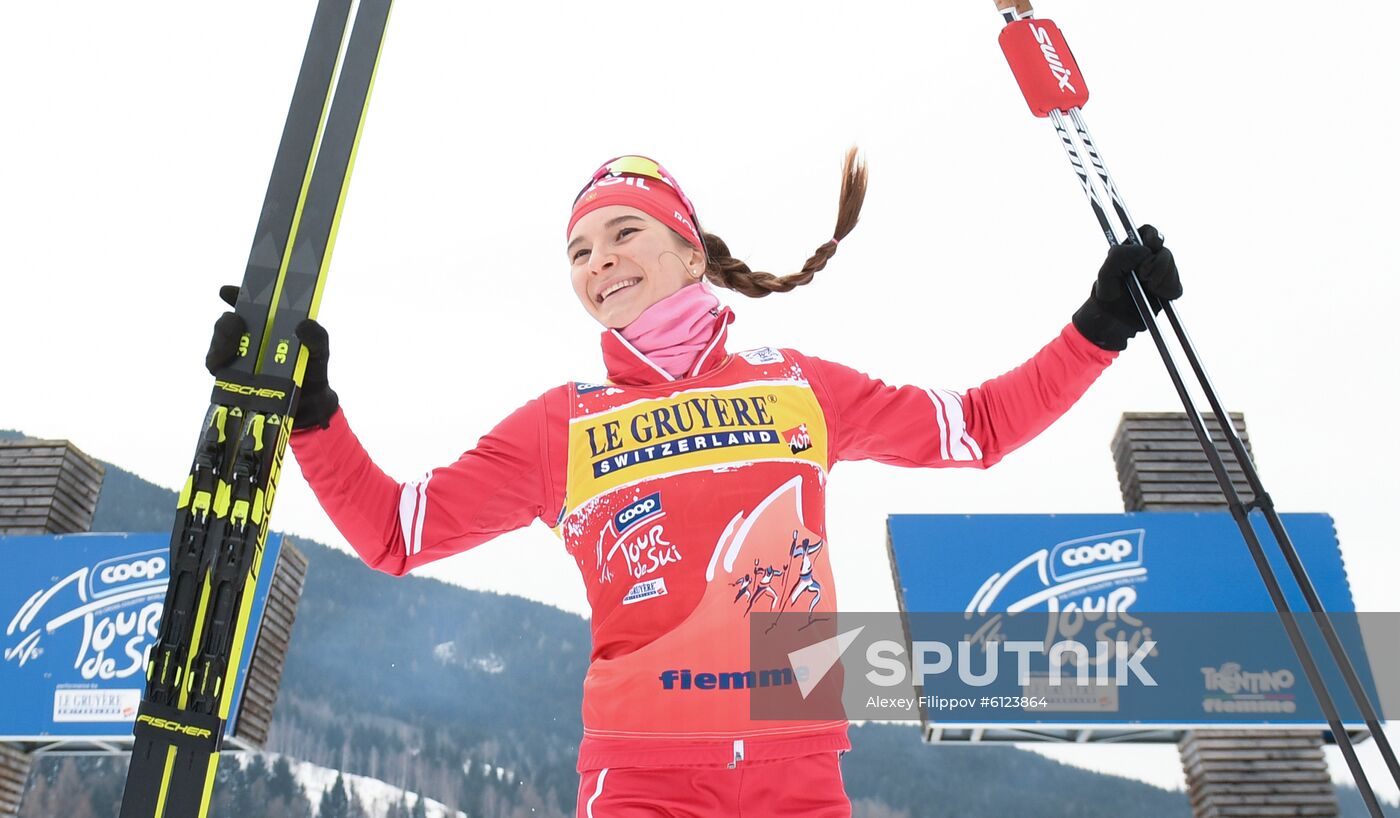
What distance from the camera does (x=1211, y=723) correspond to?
20.6 feet

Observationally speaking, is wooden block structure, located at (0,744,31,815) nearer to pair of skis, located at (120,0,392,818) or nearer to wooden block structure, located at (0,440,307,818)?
wooden block structure, located at (0,440,307,818)

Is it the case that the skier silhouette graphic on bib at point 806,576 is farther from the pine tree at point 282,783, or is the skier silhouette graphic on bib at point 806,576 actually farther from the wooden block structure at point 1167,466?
the pine tree at point 282,783

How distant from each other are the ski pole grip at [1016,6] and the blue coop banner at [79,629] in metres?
5.74

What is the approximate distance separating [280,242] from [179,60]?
8.84 m

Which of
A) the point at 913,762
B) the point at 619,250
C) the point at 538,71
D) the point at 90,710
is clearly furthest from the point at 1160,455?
the point at 913,762

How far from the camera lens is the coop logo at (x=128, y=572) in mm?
7211

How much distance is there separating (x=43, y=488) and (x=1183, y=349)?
7931 millimetres

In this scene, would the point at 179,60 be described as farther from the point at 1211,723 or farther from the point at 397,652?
the point at 397,652

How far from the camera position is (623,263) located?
2.49 m

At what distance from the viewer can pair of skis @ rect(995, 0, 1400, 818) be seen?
1.85 meters

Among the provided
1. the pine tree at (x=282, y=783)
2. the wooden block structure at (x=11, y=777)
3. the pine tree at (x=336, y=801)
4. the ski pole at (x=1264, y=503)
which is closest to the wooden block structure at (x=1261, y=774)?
the ski pole at (x=1264, y=503)

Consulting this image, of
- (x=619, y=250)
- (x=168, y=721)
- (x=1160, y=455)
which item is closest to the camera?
(x=168, y=721)

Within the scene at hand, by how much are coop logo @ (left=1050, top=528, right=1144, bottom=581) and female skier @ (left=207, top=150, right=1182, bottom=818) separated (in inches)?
181

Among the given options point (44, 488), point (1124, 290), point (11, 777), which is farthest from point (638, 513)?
point (44, 488)
